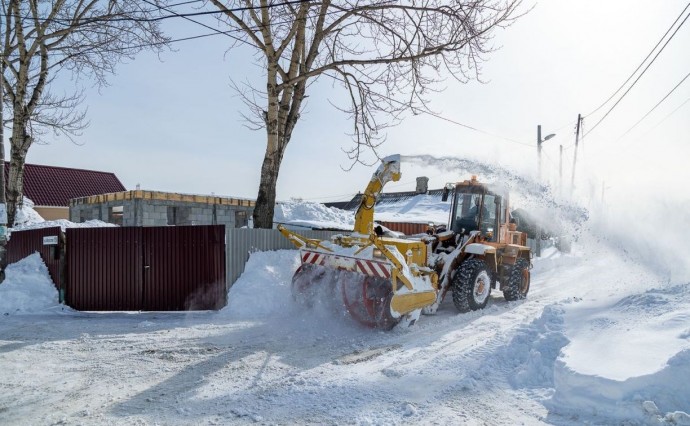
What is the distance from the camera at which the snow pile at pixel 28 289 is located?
9602mm

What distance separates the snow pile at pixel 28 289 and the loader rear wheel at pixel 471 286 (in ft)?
27.1

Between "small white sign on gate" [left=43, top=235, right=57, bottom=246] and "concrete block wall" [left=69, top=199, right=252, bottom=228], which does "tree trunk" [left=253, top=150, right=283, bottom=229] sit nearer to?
"small white sign on gate" [left=43, top=235, right=57, bottom=246]

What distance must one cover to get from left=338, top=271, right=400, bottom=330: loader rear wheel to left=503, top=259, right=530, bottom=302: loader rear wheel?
4.00m

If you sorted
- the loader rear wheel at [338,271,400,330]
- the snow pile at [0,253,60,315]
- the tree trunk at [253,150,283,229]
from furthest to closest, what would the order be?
the tree trunk at [253,150,283,229], the snow pile at [0,253,60,315], the loader rear wheel at [338,271,400,330]

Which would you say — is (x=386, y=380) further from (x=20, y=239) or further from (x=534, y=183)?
(x=20, y=239)

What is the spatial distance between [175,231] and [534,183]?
25.6ft

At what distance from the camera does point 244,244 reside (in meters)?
10.2

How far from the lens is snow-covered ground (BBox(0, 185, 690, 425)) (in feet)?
13.6

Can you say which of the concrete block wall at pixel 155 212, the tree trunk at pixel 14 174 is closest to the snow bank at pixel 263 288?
the concrete block wall at pixel 155 212

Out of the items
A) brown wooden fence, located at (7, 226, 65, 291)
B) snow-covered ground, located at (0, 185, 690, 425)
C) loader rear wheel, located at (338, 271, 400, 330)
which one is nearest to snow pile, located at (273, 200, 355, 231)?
brown wooden fence, located at (7, 226, 65, 291)

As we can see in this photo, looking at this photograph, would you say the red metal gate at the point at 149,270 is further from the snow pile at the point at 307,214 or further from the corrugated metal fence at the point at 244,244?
the snow pile at the point at 307,214

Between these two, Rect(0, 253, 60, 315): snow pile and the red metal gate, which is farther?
the red metal gate

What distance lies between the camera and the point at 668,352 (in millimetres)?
4410

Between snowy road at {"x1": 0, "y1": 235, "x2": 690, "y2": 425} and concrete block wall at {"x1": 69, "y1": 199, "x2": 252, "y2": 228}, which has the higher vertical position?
concrete block wall at {"x1": 69, "y1": 199, "x2": 252, "y2": 228}
